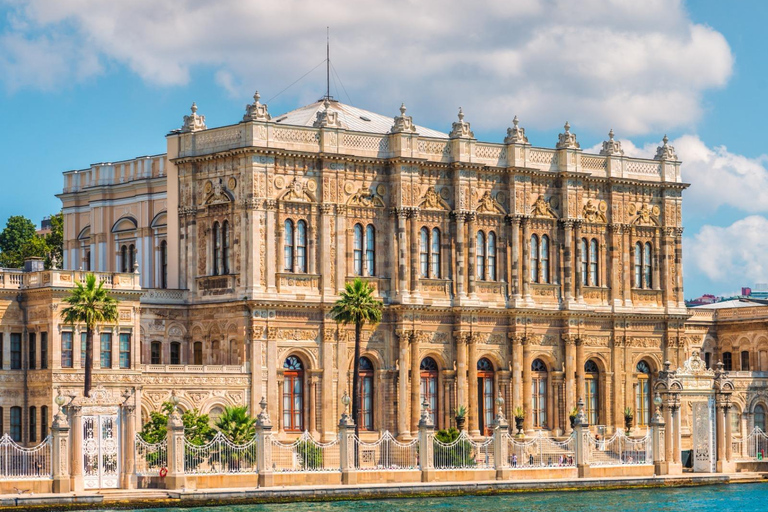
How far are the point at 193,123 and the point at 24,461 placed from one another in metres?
22.8

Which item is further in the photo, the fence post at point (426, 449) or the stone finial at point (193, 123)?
the stone finial at point (193, 123)

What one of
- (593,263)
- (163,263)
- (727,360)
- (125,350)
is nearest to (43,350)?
(125,350)

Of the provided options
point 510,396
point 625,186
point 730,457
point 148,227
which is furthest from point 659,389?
point 148,227

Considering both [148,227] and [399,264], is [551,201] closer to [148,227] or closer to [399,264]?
[399,264]

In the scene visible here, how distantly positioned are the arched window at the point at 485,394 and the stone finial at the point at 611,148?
11637 millimetres

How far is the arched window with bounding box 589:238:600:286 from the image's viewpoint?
3246 inches

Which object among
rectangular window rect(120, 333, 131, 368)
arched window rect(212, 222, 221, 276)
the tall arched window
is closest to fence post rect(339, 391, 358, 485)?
rectangular window rect(120, 333, 131, 368)

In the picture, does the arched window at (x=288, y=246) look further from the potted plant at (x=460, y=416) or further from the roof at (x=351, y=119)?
the potted plant at (x=460, y=416)

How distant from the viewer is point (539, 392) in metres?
80.6

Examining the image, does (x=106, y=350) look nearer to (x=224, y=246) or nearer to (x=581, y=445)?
(x=224, y=246)

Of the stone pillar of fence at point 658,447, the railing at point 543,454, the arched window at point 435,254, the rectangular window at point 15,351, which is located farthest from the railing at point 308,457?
Answer: the arched window at point 435,254

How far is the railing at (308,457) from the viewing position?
2400 inches

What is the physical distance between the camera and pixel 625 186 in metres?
83.7

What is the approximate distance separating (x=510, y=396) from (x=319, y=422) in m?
9.80
